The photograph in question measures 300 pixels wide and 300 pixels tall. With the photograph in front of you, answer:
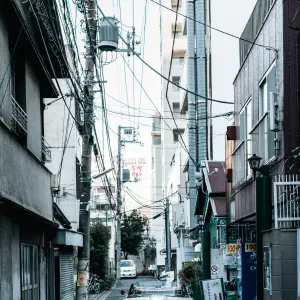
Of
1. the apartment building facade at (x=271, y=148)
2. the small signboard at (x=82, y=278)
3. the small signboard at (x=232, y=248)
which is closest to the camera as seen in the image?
the apartment building facade at (x=271, y=148)

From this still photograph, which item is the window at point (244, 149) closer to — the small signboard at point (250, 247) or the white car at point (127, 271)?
the small signboard at point (250, 247)

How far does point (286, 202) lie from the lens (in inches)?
467

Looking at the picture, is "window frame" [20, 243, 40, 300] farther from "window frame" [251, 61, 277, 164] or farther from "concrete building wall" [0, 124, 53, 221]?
"window frame" [251, 61, 277, 164]

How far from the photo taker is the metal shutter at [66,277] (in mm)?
21969

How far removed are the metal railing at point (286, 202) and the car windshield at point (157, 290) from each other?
341cm

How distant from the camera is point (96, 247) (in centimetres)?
4428

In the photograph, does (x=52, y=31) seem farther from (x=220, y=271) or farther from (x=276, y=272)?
(x=220, y=271)

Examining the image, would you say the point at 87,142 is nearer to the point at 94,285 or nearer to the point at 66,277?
the point at 66,277

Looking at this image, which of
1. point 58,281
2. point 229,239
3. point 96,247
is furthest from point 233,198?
point 96,247

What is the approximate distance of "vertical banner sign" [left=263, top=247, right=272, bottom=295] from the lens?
37.3ft

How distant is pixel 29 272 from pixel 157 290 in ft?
9.31

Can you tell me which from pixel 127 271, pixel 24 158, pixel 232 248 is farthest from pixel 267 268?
pixel 127 271

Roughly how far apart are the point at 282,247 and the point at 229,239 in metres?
10.7

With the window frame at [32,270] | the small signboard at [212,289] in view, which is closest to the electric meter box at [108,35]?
the window frame at [32,270]
